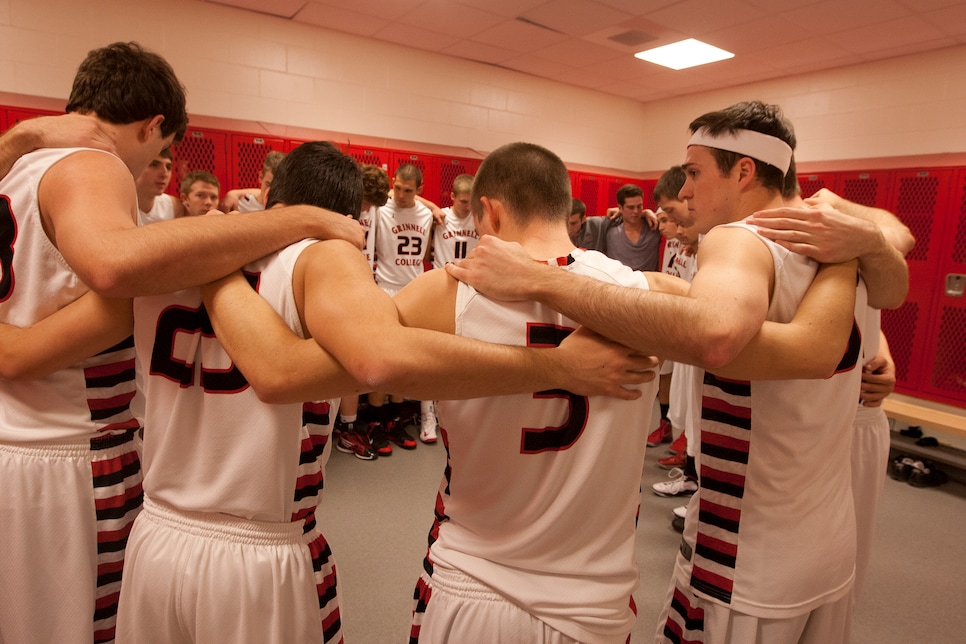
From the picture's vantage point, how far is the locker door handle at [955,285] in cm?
492

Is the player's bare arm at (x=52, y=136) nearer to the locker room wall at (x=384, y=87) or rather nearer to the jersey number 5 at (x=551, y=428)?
the jersey number 5 at (x=551, y=428)

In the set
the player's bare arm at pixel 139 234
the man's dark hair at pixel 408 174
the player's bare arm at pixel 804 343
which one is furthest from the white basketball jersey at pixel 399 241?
the player's bare arm at pixel 804 343

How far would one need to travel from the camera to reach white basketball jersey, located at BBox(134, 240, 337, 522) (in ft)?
4.08

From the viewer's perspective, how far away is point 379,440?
4484 millimetres

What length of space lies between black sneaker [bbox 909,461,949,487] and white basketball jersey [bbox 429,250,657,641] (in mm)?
4089

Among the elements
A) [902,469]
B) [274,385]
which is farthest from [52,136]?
[902,469]

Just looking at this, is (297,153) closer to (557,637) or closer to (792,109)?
(557,637)

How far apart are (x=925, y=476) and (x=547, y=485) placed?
14.2 feet

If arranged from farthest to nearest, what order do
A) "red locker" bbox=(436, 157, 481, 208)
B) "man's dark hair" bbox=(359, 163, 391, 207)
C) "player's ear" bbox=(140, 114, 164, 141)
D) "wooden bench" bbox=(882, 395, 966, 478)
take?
"red locker" bbox=(436, 157, 481, 208) → "wooden bench" bbox=(882, 395, 966, 478) → "man's dark hair" bbox=(359, 163, 391, 207) → "player's ear" bbox=(140, 114, 164, 141)

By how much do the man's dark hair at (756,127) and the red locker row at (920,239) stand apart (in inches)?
171

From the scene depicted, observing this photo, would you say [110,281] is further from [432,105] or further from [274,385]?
Answer: [432,105]

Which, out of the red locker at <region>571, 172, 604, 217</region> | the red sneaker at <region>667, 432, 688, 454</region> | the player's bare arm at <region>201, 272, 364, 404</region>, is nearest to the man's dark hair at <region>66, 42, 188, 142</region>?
the player's bare arm at <region>201, 272, 364, 404</region>

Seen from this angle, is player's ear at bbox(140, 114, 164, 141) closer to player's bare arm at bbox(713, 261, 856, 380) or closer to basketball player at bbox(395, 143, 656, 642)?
basketball player at bbox(395, 143, 656, 642)

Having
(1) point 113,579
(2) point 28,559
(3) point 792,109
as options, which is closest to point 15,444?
(2) point 28,559
